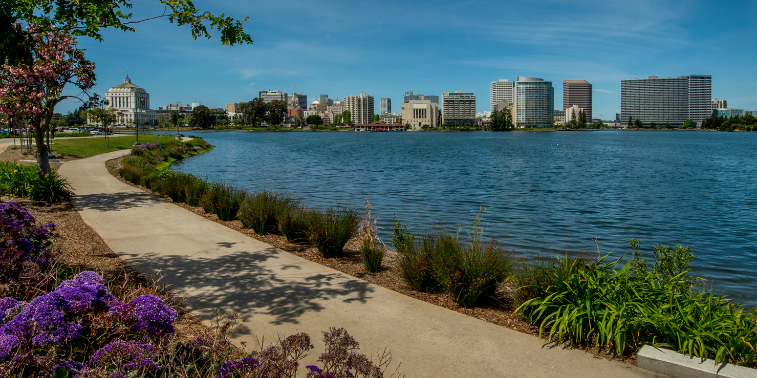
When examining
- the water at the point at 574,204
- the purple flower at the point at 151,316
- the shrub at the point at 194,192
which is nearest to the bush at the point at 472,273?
the purple flower at the point at 151,316

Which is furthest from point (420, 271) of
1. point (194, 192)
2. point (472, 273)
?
point (194, 192)

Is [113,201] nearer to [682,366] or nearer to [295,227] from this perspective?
[295,227]

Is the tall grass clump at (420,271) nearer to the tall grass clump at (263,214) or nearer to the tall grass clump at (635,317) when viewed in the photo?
the tall grass clump at (635,317)

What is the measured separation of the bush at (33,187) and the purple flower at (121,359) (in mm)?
11349

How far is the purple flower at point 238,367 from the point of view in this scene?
3.26m

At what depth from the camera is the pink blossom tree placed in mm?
12587

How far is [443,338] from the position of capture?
500cm

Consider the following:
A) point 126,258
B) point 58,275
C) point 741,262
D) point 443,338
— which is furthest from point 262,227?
point 741,262

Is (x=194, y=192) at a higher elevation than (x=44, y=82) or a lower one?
lower

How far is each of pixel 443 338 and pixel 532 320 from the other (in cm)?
110

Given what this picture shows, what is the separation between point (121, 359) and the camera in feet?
10.8

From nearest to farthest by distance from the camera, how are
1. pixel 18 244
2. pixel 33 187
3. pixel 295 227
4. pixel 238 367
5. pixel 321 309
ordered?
pixel 238 367 < pixel 18 244 < pixel 321 309 < pixel 295 227 < pixel 33 187

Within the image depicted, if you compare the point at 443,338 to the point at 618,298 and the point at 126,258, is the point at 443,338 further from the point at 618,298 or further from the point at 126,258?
the point at 126,258

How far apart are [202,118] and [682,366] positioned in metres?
200
